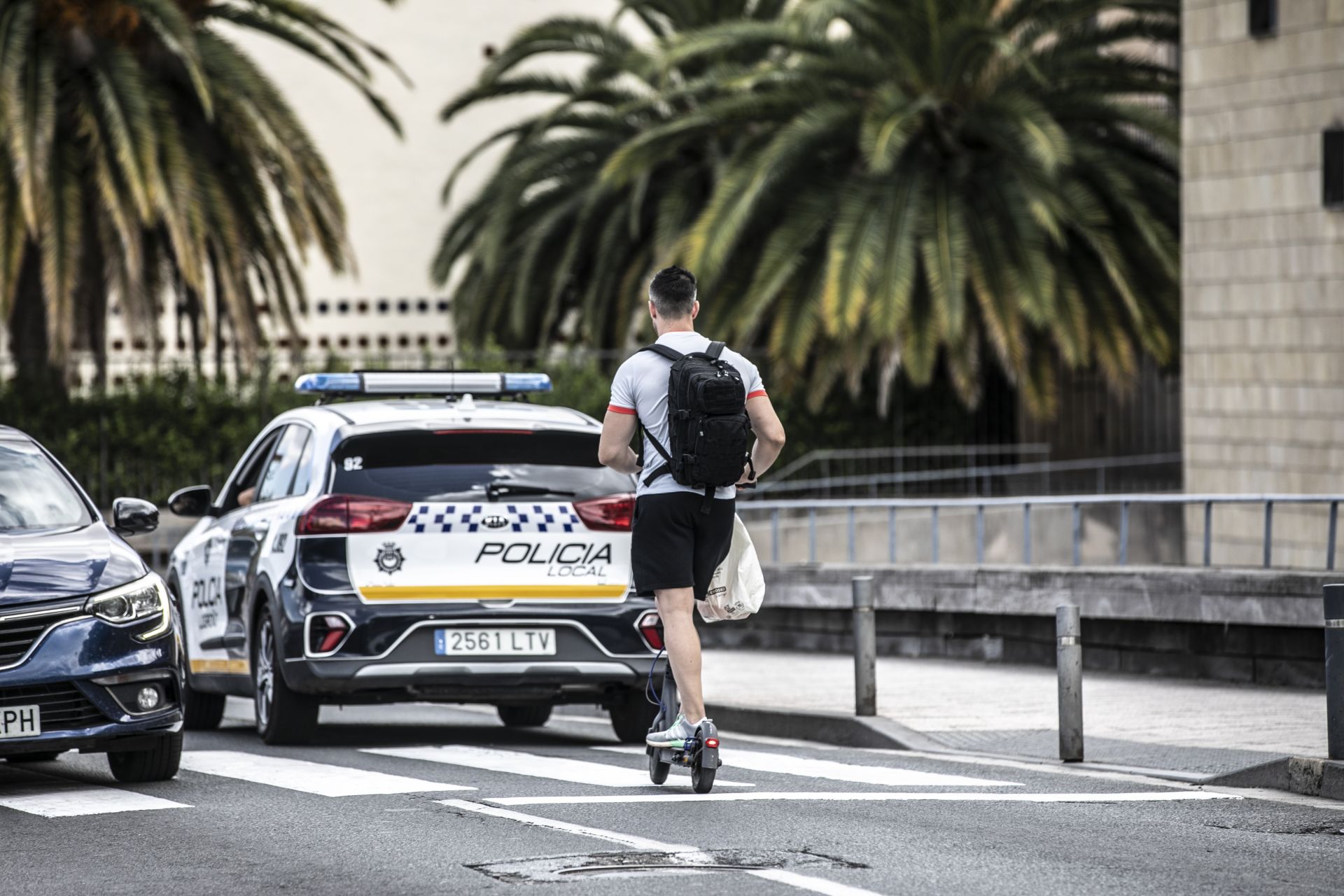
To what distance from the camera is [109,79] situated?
873 inches

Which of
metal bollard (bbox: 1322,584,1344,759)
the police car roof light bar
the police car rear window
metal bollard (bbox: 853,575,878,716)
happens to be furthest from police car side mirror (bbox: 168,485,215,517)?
metal bollard (bbox: 1322,584,1344,759)

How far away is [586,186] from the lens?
31000 millimetres

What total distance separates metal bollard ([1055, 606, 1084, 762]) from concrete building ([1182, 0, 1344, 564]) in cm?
1232

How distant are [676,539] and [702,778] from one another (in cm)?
90

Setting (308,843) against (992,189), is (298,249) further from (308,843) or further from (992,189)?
(308,843)

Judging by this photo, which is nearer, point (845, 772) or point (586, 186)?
point (845, 772)

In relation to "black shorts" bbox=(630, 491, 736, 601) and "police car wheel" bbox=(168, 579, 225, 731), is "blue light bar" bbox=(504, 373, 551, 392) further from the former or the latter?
"black shorts" bbox=(630, 491, 736, 601)

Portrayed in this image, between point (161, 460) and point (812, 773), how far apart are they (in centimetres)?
1683

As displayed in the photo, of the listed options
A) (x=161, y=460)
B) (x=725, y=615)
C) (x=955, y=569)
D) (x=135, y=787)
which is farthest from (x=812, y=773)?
(x=161, y=460)

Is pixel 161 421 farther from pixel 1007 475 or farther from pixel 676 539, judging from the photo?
pixel 676 539

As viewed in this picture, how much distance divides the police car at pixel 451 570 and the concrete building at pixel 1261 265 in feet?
41.9

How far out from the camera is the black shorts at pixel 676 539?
8.38m

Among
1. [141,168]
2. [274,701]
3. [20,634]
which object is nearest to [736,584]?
[20,634]

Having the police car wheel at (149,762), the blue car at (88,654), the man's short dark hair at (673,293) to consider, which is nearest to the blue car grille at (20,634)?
the blue car at (88,654)
